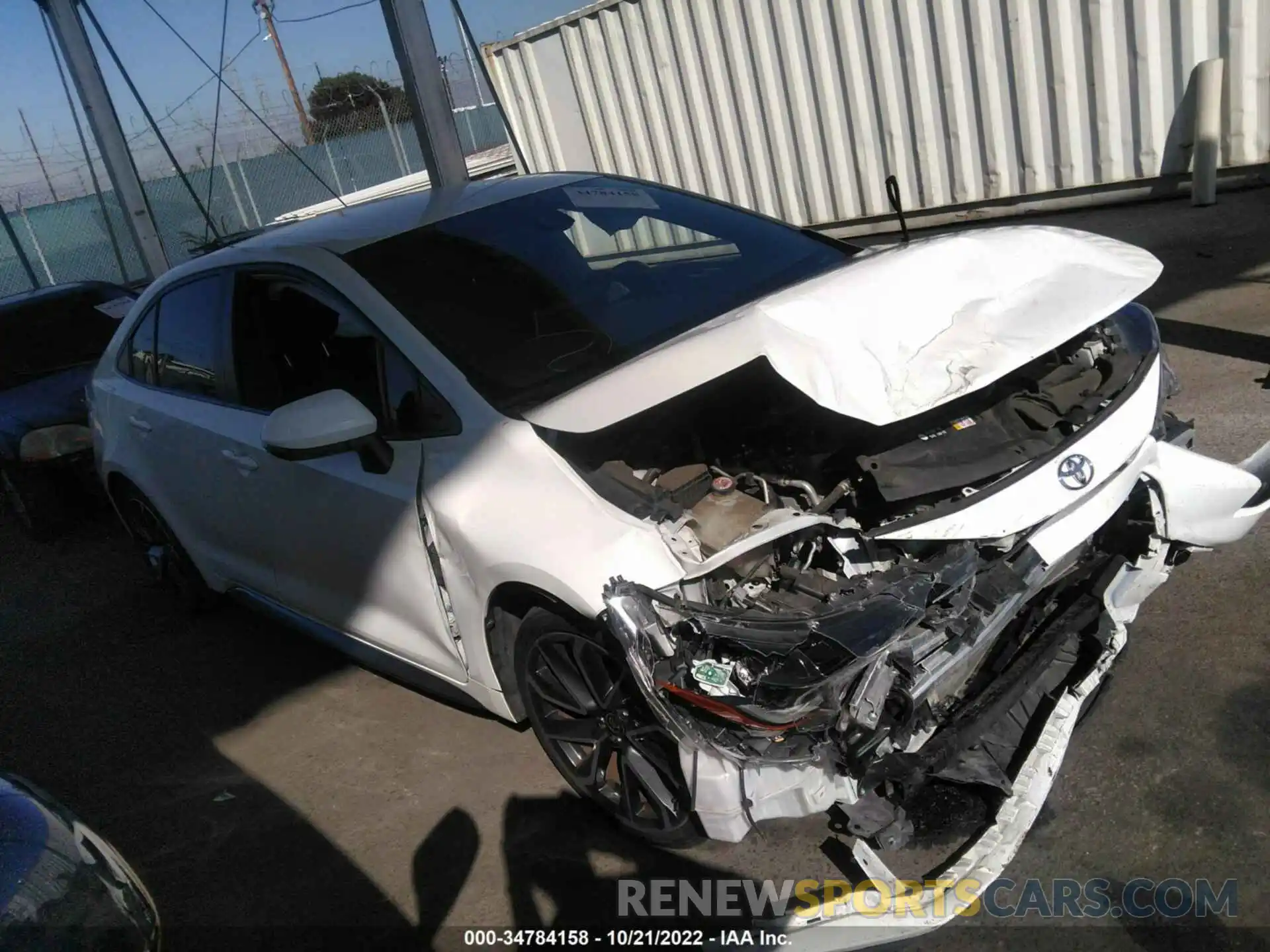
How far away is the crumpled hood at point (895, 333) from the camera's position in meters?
2.66

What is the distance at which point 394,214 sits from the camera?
4.05 metres

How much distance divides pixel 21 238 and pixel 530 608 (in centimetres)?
1627

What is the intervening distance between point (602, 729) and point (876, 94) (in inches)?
284

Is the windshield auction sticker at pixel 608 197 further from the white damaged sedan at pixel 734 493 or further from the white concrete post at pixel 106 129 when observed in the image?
the white concrete post at pixel 106 129

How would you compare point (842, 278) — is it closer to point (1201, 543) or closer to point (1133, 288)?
point (1133, 288)

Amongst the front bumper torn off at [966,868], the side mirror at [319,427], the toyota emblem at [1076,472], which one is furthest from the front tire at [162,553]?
the toyota emblem at [1076,472]

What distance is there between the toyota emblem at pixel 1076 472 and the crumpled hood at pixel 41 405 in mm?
6306

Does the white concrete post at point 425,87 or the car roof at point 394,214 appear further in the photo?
the white concrete post at point 425,87

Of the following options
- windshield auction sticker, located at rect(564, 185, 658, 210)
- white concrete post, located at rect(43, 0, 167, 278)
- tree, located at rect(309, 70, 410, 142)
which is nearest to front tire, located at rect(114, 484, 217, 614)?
windshield auction sticker, located at rect(564, 185, 658, 210)

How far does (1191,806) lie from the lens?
2.71 meters

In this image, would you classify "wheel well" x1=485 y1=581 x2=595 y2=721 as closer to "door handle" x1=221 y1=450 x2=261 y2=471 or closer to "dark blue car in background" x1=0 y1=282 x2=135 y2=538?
"door handle" x1=221 y1=450 x2=261 y2=471

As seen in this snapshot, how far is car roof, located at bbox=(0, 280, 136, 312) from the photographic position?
26.5 feet

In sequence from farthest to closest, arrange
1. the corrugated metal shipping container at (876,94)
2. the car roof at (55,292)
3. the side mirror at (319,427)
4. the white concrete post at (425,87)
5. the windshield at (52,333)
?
1. the car roof at (55,292)
2. the windshield at (52,333)
3. the corrugated metal shipping container at (876,94)
4. the white concrete post at (425,87)
5. the side mirror at (319,427)

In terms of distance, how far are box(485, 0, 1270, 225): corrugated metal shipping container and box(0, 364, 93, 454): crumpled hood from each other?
5314 millimetres
